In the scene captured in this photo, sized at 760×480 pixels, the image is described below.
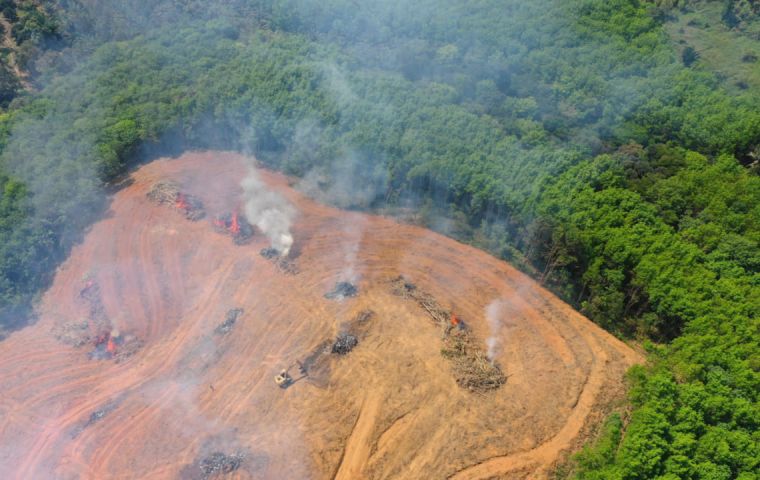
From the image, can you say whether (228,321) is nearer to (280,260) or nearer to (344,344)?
(280,260)

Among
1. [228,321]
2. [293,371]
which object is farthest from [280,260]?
[293,371]

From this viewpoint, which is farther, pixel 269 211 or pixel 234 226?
pixel 269 211

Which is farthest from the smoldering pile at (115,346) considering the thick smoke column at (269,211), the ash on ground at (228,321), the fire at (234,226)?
the thick smoke column at (269,211)

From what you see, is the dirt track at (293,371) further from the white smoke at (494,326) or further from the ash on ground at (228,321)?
the ash on ground at (228,321)

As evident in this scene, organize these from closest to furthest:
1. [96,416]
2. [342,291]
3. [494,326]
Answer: [96,416], [494,326], [342,291]

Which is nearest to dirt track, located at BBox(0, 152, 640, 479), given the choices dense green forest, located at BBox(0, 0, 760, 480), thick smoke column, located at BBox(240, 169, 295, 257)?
thick smoke column, located at BBox(240, 169, 295, 257)

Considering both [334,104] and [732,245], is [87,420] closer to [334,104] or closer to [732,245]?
[334,104]
